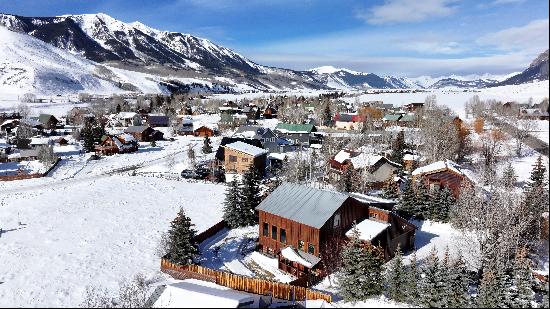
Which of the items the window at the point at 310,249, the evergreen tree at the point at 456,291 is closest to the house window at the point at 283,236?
the window at the point at 310,249

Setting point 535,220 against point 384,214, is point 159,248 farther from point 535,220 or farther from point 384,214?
point 535,220

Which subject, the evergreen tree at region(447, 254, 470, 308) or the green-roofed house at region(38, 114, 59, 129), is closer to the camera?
the evergreen tree at region(447, 254, 470, 308)

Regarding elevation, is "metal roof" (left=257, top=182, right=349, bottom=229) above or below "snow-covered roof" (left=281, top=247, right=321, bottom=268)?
above

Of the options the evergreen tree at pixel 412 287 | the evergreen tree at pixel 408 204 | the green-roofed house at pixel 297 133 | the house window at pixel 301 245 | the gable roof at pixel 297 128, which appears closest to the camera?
the evergreen tree at pixel 412 287

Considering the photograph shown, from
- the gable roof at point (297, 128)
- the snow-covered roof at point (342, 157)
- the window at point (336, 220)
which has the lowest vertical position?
the window at point (336, 220)

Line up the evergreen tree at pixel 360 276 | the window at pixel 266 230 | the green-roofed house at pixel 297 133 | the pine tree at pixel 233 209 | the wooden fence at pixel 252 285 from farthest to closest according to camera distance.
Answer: the green-roofed house at pixel 297 133
the pine tree at pixel 233 209
the window at pixel 266 230
the wooden fence at pixel 252 285
the evergreen tree at pixel 360 276

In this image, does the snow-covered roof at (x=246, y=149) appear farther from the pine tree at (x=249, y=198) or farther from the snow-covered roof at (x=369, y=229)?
the snow-covered roof at (x=369, y=229)

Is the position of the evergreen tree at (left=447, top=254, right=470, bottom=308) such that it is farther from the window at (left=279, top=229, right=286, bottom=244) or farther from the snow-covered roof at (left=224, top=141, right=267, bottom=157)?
the snow-covered roof at (left=224, top=141, right=267, bottom=157)

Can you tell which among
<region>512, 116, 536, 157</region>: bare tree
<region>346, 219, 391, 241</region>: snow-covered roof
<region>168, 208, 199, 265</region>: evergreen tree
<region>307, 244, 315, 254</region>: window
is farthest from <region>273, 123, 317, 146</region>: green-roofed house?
<region>168, 208, 199, 265</region>: evergreen tree
